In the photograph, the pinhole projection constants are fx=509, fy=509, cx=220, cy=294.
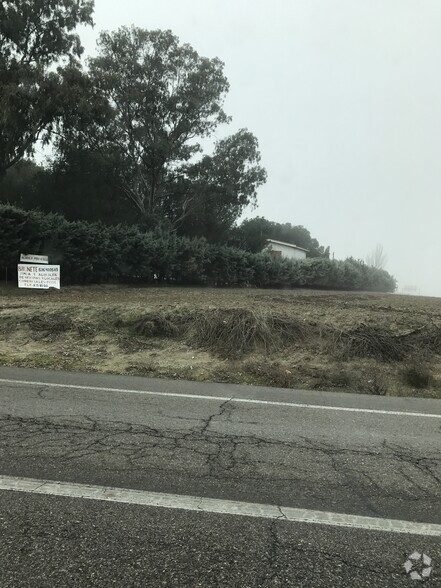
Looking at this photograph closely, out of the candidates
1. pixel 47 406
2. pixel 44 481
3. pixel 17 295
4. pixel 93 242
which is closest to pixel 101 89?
pixel 93 242

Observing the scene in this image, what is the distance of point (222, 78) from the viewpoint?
1588 inches

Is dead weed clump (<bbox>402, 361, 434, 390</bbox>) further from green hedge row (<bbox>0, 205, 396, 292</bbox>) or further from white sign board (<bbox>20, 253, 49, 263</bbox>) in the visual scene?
green hedge row (<bbox>0, 205, 396, 292</bbox>)

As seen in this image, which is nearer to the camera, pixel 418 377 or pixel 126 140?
pixel 418 377

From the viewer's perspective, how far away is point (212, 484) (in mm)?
4203

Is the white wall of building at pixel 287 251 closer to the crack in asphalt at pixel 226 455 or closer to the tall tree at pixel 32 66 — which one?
the tall tree at pixel 32 66

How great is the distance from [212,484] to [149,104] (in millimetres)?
38110

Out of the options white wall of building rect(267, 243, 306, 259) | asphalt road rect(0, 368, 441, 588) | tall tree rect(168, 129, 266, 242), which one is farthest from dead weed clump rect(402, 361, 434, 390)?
white wall of building rect(267, 243, 306, 259)

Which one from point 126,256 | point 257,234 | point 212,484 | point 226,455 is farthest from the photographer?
point 257,234

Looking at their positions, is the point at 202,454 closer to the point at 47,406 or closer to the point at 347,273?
the point at 47,406

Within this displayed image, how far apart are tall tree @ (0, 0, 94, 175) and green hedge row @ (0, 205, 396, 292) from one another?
1049cm

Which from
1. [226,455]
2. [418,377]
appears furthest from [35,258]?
[226,455]

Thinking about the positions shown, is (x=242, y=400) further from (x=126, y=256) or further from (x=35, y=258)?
(x=126, y=256)

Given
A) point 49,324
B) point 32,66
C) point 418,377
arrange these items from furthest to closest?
1. point 32,66
2. point 49,324
3. point 418,377

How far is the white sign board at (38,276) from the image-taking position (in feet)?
61.3
